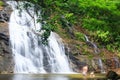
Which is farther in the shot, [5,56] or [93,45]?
[93,45]

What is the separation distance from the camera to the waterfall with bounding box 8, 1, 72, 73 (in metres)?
41.9

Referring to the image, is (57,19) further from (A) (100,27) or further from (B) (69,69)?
(B) (69,69)

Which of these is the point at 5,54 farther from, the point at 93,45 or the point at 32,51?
the point at 93,45

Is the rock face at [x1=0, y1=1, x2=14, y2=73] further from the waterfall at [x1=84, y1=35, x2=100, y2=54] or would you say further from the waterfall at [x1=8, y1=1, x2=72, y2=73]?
the waterfall at [x1=84, y1=35, x2=100, y2=54]

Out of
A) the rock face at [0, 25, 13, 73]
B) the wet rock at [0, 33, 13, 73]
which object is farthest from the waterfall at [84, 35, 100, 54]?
the wet rock at [0, 33, 13, 73]

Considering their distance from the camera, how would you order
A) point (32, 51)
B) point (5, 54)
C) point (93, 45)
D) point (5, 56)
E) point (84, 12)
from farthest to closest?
point (93, 45) < point (32, 51) < point (5, 54) < point (5, 56) < point (84, 12)

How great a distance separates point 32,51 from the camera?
143 ft

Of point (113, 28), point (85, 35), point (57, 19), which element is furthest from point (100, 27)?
point (85, 35)

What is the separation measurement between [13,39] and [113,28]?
60.4ft

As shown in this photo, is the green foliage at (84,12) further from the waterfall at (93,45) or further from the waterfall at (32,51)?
the waterfall at (93,45)

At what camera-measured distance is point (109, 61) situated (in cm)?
4909

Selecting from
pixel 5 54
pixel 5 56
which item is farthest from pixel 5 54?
pixel 5 56

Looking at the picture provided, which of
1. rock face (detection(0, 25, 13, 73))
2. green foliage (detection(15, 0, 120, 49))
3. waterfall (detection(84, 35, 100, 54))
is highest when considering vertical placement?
green foliage (detection(15, 0, 120, 49))

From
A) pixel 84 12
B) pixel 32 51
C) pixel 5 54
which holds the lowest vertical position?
pixel 32 51
